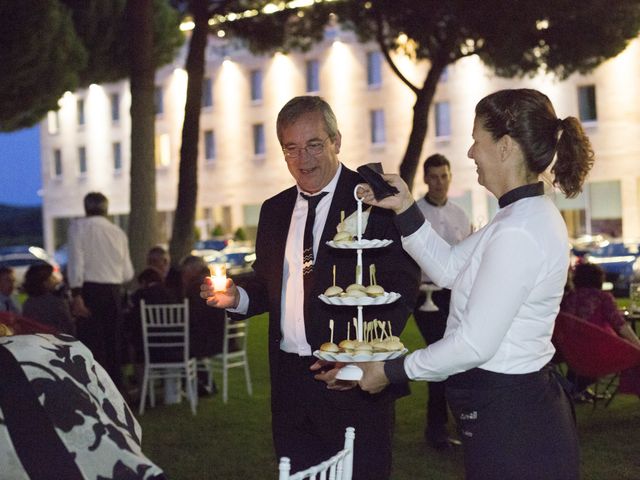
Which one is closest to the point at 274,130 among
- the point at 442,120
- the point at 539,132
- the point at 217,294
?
the point at 442,120

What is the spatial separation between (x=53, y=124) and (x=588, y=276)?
4694 centimetres

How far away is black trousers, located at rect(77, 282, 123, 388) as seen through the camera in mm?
8789

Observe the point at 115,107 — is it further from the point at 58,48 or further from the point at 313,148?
the point at 313,148

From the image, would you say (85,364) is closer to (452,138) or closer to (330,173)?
(330,173)

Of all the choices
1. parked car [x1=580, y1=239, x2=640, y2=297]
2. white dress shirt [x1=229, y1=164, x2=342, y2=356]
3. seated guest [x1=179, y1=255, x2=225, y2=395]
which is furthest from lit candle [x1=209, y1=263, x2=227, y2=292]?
parked car [x1=580, y1=239, x2=640, y2=297]

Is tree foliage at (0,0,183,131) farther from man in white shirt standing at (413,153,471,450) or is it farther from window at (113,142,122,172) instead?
window at (113,142,122,172)

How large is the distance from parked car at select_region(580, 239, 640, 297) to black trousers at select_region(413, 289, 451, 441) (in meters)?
14.0

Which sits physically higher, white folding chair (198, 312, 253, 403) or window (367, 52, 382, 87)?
window (367, 52, 382, 87)

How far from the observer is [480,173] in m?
2.74

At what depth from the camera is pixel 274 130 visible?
44.5m

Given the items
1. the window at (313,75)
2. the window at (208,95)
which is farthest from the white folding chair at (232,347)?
the window at (208,95)

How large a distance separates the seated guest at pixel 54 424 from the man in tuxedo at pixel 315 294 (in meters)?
1.07

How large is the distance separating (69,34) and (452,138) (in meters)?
22.2

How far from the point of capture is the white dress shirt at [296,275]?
3498 millimetres
